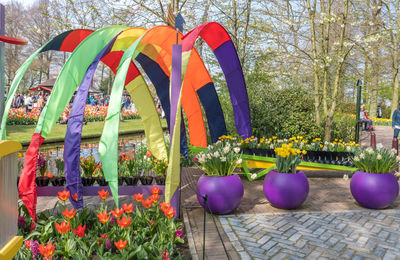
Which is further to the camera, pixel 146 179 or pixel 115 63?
pixel 115 63

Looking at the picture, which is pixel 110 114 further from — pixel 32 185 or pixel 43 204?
pixel 43 204

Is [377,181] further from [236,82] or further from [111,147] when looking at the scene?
[111,147]

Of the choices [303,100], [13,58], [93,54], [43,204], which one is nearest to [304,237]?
[93,54]

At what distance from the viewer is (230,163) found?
5.28 m

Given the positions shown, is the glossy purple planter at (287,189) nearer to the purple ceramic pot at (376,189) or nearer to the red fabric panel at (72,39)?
the purple ceramic pot at (376,189)

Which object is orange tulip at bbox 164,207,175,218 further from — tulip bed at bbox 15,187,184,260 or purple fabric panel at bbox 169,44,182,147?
purple fabric panel at bbox 169,44,182,147

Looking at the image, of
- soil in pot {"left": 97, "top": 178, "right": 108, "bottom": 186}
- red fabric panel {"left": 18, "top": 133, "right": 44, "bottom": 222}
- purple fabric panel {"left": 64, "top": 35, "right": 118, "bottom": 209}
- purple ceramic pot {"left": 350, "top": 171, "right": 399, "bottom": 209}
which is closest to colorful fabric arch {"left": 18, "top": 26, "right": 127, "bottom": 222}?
red fabric panel {"left": 18, "top": 133, "right": 44, "bottom": 222}

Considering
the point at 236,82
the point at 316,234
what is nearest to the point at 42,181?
the point at 236,82

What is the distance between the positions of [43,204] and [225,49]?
447 cm

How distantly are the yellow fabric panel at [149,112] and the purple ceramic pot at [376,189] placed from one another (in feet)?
12.4

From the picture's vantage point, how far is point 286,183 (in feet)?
17.2

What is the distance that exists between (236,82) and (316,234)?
3.48 meters

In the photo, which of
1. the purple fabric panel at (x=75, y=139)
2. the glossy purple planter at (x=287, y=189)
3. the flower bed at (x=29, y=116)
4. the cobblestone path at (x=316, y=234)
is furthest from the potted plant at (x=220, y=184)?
the flower bed at (x=29, y=116)

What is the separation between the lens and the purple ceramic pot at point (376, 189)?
530 centimetres
